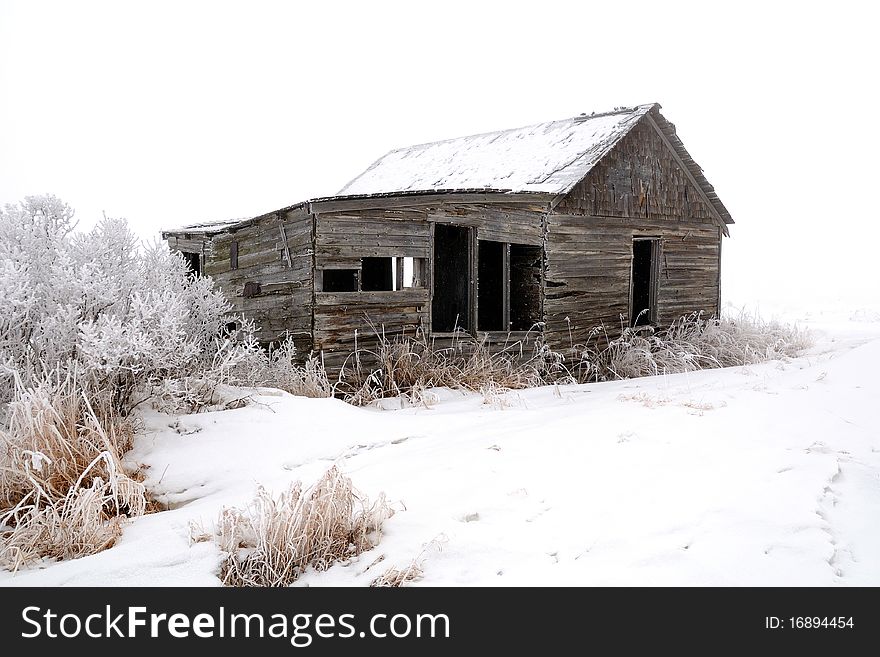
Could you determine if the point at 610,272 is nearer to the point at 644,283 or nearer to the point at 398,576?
the point at 644,283

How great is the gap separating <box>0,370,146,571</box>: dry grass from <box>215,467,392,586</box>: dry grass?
35.2 inches

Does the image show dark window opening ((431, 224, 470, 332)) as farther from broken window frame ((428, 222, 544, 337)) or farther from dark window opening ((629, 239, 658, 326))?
dark window opening ((629, 239, 658, 326))

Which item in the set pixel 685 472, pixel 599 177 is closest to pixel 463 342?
pixel 599 177

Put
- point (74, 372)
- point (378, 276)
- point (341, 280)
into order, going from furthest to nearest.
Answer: point (378, 276), point (341, 280), point (74, 372)

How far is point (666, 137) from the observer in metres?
12.6

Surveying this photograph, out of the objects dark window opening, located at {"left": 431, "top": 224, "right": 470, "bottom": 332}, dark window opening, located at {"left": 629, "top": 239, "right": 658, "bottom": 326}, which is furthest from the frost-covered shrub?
dark window opening, located at {"left": 431, "top": 224, "right": 470, "bottom": 332}

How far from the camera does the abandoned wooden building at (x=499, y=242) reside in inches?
352

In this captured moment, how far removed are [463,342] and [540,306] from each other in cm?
146

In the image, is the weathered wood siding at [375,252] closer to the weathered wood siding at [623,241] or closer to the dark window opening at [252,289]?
the weathered wood siding at [623,241]

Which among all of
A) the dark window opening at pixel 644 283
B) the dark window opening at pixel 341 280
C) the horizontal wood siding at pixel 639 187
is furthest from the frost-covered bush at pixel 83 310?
the dark window opening at pixel 644 283

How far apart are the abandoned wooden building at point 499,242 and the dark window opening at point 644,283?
0.04 meters

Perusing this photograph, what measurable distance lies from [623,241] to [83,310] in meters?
8.54

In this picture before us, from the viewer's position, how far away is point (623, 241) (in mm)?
11875

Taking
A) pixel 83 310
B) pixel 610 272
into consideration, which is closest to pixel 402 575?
pixel 83 310
